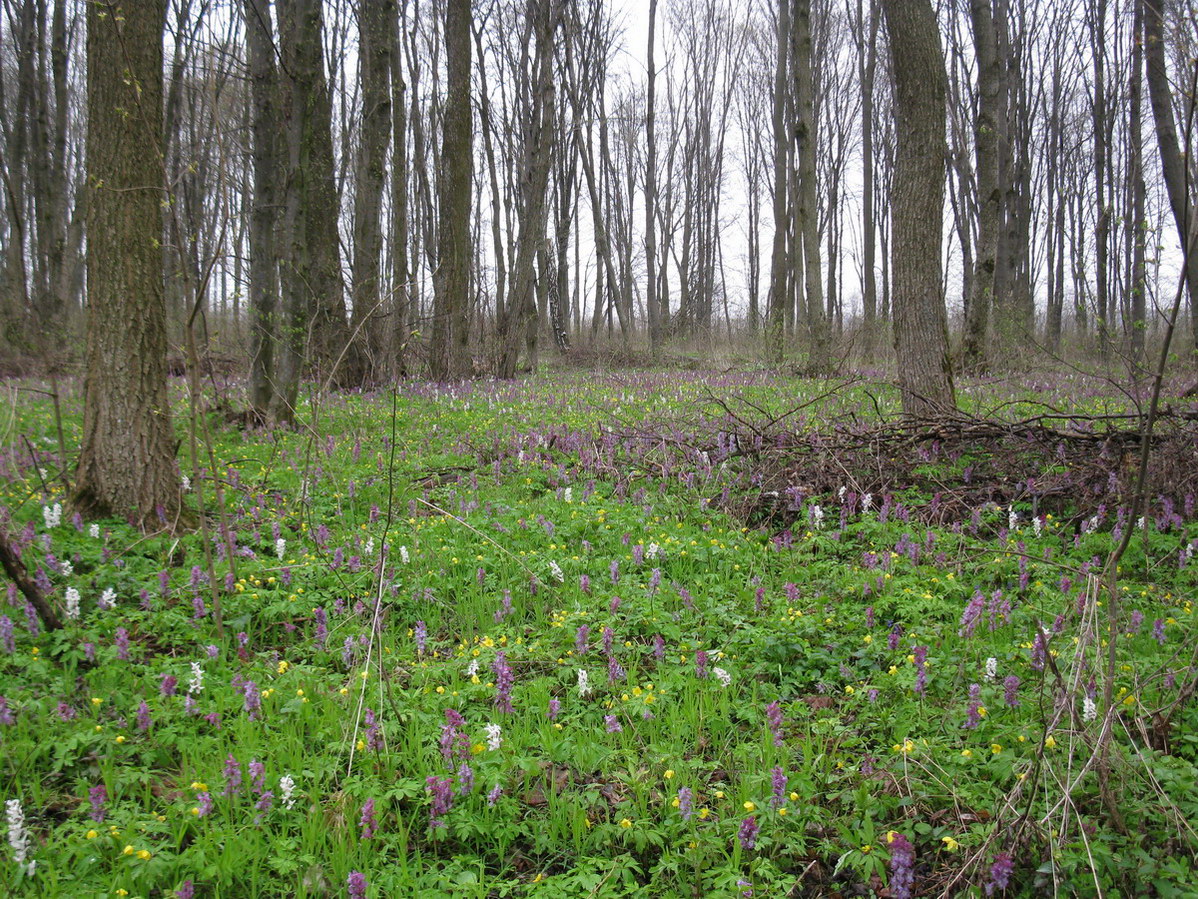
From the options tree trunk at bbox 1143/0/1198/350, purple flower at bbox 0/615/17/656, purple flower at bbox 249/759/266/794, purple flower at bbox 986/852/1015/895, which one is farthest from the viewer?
tree trunk at bbox 1143/0/1198/350

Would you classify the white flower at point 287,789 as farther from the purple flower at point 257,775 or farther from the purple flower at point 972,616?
the purple flower at point 972,616

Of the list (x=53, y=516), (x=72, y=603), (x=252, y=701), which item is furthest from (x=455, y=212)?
(x=252, y=701)

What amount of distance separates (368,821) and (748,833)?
1.29 metres

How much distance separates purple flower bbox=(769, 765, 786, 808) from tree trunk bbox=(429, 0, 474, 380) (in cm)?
1226

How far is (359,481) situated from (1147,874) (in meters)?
6.01

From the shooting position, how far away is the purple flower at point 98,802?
2.34 m

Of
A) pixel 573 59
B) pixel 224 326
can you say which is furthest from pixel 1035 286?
pixel 224 326

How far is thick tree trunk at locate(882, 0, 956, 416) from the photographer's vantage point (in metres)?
7.30

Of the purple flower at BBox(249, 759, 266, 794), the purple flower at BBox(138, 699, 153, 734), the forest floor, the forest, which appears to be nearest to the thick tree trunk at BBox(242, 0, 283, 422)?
the forest

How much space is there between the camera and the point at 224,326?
24641 mm

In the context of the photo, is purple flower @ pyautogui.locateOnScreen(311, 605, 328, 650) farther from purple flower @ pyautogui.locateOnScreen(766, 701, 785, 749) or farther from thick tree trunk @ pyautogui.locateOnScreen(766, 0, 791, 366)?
thick tree trunk @ pyautogui.locateOnScreen(766, 0, 791, 366)

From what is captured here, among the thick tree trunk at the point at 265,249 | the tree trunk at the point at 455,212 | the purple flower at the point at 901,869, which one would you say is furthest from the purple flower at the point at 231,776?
the tree trunk at the point at 455,212

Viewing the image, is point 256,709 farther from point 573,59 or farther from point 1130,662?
point 573,59

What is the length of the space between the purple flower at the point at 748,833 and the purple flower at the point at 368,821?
124 centimetres
